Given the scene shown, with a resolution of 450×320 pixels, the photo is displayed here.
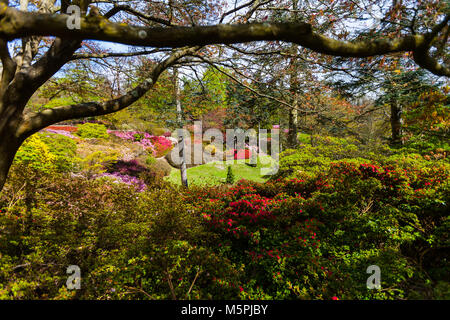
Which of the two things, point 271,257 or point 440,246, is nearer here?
point 440,246

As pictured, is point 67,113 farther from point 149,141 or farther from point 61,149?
point 149,141

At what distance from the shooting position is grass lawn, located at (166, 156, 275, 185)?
11492 millimetres

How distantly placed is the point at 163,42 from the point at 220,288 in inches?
104

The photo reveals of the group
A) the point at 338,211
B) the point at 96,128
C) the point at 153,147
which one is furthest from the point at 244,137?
the point at 338,211

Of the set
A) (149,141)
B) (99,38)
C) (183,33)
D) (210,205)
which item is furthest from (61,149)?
(149,141)

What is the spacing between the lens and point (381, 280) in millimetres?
2393

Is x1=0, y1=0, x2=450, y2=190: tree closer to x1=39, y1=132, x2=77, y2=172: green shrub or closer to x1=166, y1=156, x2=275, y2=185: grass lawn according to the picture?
x1=39, y1=132, x2=77, y2=172: green shrub

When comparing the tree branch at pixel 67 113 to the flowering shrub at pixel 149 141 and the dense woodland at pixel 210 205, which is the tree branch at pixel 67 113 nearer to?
the dense woodland at pixel 210 205

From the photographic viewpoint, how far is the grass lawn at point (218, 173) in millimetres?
11492

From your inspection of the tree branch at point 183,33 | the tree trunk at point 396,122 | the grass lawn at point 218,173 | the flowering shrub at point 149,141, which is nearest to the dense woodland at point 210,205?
the tree branch at point 183,33

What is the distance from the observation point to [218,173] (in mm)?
12742

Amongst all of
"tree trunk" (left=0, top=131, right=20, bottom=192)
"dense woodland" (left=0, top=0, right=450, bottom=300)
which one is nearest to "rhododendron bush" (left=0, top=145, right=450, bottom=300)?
"dense woodland" (left=0, top=0, right=450, bottom=300)
